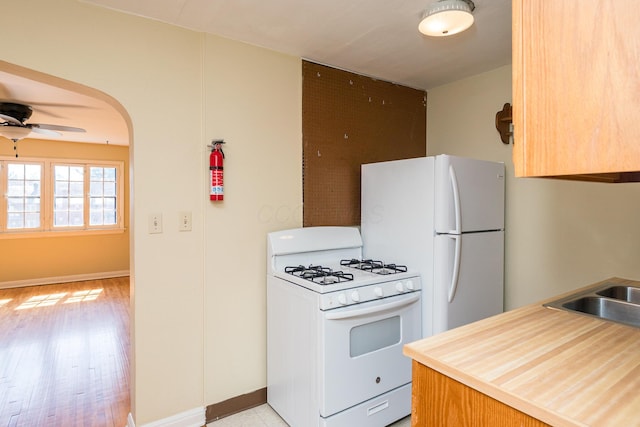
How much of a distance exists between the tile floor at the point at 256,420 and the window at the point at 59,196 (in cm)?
500

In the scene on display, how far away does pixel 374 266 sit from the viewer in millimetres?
2408

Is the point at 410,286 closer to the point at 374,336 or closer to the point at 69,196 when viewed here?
the point at 374,336

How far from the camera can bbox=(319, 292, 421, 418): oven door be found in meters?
1.83

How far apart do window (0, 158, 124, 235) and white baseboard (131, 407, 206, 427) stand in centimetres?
484

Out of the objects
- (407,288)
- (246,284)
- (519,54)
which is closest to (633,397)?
(519,54)

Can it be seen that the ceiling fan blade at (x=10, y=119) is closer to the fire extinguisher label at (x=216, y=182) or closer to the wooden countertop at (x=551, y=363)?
the fire extinguisher label at (x=216, y=182)

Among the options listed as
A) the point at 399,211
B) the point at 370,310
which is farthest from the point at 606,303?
the point at 399,211

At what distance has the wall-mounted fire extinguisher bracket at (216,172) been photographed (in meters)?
2.11

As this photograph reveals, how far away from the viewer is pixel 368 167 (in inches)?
107

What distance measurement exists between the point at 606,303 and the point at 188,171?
218 centimetres

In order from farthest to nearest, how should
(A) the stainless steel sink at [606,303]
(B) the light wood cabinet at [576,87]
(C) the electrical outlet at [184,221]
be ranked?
1. (C) the electrical outlet at [184,221]
2. (A) the stainless steel sink at [606,303]
3. (B) the light wood cabinet at [576,87]

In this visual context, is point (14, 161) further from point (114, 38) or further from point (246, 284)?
point (246, 284)

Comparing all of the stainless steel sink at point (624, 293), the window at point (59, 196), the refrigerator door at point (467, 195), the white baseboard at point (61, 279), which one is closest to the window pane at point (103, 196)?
the window at point (59, 196)

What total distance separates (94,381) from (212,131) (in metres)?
2.08
